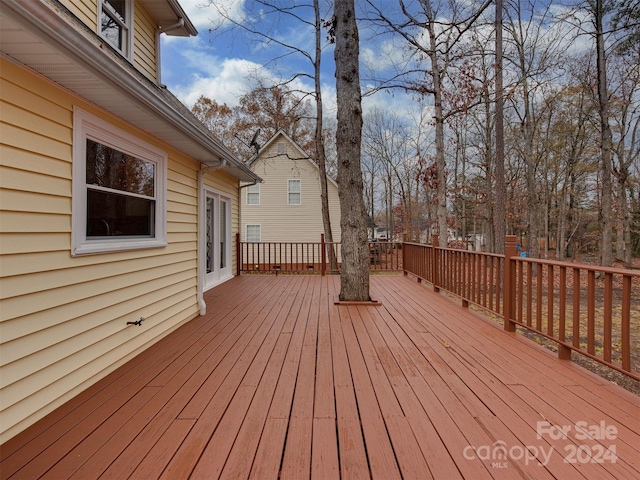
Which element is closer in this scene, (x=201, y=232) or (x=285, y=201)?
(x=201, y=232)

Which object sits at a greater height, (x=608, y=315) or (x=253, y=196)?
(x=253, y=196)

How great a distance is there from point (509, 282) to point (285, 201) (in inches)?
412

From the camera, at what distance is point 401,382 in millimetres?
2209

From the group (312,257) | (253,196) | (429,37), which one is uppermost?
(429,37)

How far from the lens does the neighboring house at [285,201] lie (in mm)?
12898

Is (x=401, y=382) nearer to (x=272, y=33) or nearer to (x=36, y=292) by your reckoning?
(x=36, y=292)

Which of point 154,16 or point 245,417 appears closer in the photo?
point 245,417

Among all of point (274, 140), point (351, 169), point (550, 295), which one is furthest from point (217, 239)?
point (274, 140)

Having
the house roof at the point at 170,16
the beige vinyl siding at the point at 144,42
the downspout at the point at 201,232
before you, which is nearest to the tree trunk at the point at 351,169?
the downspout at the point at 201,232

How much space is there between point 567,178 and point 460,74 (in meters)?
10.6

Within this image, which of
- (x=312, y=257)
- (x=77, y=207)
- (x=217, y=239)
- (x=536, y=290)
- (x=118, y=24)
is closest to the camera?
(x=77, y=207)

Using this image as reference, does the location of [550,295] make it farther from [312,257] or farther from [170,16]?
[312,257]

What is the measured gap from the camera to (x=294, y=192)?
42.5 ft

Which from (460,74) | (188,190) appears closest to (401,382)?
(188,190)
